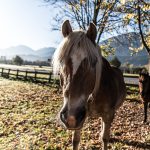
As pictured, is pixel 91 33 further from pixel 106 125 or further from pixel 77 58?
pixel 106 125

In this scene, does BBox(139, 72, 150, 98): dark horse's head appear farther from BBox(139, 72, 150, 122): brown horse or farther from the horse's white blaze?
the horse's white blaze

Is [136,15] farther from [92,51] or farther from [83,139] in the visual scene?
[92,51]

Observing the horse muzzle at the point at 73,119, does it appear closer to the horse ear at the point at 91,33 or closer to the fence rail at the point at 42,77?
the horse ear at the point at 91,33

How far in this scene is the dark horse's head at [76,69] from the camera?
2.98m

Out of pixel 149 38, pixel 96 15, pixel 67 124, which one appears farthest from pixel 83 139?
pixel 96 15

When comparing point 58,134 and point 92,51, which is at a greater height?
point 92,51

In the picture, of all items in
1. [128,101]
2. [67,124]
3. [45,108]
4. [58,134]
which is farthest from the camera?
[128,101]

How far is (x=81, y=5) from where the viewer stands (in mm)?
21156

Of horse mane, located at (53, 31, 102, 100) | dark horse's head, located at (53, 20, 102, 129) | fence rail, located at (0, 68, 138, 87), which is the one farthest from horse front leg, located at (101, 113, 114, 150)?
fence rail, located at (0, 68, 138, 87)

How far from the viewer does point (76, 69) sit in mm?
3121

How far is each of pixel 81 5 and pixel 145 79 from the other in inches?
517

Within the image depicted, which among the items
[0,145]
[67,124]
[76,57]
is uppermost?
[76,57]

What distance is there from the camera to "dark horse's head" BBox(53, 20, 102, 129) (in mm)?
2979

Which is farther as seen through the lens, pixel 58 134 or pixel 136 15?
pixel 136 15
